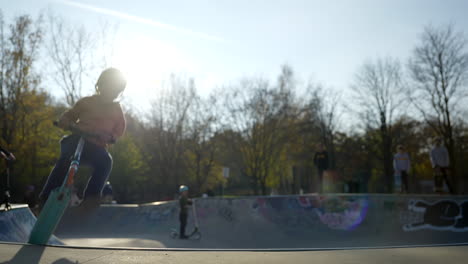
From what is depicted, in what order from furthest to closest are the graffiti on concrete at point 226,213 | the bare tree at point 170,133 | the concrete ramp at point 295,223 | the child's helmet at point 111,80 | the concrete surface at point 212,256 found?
the bare tree at point 170,133
the graffiti on concrete at point 226,213
the concrete ramp at point 295,223
the child's helmet at point 111,80
the concrete surface at point 212,256

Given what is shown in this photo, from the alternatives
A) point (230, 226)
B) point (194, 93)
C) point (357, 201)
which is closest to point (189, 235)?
point (230, 226)

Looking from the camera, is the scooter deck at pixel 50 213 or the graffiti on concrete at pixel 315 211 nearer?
the scooter deck at pixel 50 213

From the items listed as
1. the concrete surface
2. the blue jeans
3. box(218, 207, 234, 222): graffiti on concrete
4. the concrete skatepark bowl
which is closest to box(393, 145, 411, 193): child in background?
the concrete skatepark bowl

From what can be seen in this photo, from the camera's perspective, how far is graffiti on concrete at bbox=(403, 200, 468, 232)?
9.84m

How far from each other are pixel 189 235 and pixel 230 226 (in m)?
1.87

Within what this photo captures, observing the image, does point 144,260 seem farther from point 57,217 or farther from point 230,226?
point 230,226

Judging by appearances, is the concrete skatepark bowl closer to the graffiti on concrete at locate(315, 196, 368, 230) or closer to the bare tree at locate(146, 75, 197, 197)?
the graffiti on concrete at locate(315, 196, 368, 230)

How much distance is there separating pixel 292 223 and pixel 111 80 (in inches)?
366

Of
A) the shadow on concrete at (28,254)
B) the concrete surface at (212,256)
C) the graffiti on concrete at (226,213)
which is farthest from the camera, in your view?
the graffiti on concrete at (226,213)

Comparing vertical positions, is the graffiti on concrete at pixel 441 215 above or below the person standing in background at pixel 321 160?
below

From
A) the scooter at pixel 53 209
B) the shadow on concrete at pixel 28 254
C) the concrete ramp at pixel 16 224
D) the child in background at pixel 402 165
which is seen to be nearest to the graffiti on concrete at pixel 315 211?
the child in background at pixel 402 165

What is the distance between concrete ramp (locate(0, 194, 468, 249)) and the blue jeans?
5.87 metres

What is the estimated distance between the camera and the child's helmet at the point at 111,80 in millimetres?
3682

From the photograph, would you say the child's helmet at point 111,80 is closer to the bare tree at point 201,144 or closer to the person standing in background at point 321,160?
the person standing in background at point 321,160
